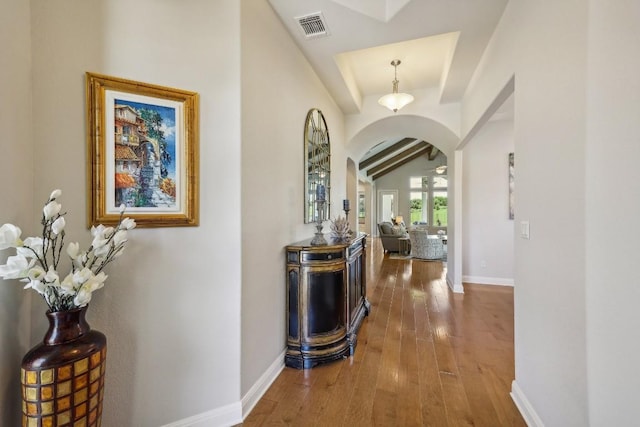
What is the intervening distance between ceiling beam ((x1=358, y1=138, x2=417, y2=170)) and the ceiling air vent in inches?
302

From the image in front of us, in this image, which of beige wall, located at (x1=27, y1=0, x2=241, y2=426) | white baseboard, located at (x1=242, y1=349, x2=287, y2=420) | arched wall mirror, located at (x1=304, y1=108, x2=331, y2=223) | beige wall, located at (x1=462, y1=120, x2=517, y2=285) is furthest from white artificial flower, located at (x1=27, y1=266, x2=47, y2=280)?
beige wall, located at (x1=462, y1=120, x2=517, y2=285)

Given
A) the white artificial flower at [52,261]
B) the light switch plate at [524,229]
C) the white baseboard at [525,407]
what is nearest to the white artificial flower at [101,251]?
the white artificial flower at [52,261]

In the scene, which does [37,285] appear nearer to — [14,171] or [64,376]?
[64,376]

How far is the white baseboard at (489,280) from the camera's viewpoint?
484 centimetres

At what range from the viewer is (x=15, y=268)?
96 centimetres

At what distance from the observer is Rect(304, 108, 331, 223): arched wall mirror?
113 inches

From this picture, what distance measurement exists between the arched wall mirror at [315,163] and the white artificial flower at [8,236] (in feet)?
6.57

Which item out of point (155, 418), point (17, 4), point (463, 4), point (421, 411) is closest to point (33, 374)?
point (155, 418)

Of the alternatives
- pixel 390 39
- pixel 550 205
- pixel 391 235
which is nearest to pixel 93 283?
pixel 550 205

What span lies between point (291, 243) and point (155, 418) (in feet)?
4.93

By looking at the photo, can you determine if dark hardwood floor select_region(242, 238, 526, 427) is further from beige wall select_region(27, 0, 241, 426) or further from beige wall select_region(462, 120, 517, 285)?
beige wall select_region(462, 120, 517, 285)

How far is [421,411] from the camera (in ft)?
5.86

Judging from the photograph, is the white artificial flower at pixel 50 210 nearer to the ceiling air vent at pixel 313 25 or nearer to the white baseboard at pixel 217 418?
the white baseboard at pixel 217 418

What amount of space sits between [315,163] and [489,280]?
4.09 metres
